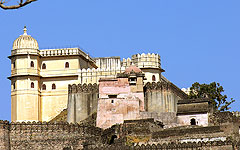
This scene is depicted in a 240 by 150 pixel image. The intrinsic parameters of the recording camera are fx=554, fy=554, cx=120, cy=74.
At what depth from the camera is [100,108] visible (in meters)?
56.6

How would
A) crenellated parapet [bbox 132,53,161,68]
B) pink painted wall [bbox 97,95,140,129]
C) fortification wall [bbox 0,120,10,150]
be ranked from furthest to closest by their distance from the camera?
crenellated parapet [bbox 132,53,161,68], pink painted wall [bbox 97,95,140,129], fortification wall [bbox 0,120,10,150]

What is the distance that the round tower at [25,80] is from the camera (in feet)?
213

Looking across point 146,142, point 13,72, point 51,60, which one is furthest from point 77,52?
point 146,142

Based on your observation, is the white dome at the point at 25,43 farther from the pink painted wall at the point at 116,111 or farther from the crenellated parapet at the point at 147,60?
the pink painted wall at the point at 116,111

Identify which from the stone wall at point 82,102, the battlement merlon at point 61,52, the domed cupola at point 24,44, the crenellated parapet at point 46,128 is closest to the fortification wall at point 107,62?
the battlement merlon at point 61,52

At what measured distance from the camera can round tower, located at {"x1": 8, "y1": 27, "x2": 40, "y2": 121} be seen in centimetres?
6506

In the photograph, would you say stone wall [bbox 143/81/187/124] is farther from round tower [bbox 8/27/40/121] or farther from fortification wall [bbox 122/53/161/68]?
round tower [bbox 8/27/40/121]

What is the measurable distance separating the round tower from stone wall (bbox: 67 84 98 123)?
586 cm

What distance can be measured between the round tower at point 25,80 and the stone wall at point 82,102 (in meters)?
5.86

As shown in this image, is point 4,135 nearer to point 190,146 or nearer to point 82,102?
point 190,146

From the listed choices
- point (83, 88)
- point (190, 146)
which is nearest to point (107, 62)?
point (83, 88)

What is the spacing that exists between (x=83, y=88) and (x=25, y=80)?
8.28 m

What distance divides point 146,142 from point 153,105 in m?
16.2

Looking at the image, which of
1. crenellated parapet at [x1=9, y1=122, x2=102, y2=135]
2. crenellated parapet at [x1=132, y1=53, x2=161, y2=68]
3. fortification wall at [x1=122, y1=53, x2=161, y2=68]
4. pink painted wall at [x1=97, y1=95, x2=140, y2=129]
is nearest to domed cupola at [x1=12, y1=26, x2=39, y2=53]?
fortification wall at [x1=122, y1=53, x2=161, y2=68]
